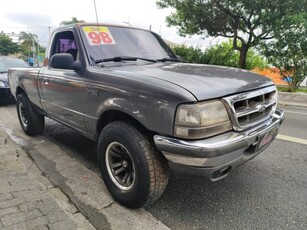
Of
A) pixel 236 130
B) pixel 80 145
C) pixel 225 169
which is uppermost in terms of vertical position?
pixel 236 130

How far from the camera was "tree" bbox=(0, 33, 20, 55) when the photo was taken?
193 ft

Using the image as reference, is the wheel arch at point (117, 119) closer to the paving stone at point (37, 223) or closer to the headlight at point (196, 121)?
the headlight at point (196, 121)

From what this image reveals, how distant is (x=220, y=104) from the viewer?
2.20 m

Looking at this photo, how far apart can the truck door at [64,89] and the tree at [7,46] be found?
2494 inches

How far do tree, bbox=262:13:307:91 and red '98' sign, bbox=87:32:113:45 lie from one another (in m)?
9.48

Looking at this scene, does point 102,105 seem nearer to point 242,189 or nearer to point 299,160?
point 242,189

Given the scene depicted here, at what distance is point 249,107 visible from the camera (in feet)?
8.00

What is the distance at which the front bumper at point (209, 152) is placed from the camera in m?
2.06

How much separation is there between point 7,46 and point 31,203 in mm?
66021

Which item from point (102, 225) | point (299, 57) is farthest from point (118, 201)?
point (299, 57)

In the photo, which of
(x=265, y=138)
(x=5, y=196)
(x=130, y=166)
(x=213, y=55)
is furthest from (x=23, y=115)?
(x=213, y=55)

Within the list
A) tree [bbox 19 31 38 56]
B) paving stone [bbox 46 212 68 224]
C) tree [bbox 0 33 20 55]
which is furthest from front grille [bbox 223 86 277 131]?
tree [bbox 19 31 38 56]

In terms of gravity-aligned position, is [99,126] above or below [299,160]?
above

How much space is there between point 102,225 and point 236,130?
140cm
